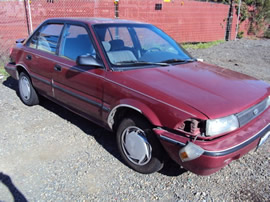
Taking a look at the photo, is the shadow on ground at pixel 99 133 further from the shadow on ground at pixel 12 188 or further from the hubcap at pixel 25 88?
the shadow on ground at pixel 12 188

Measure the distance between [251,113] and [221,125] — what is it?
0.55m

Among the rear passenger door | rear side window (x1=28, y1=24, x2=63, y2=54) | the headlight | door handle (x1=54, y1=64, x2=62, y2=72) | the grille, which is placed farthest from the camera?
rear side window (x1=28, y1=24, x2=63, y2=54)

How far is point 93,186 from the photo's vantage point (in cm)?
274

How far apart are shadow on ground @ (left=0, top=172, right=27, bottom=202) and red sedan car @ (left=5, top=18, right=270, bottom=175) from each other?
1162 millimetres

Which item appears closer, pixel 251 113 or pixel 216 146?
pixel 216 146

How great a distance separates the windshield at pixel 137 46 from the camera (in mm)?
3220

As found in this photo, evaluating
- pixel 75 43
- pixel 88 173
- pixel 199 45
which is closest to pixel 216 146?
pixel 88 173

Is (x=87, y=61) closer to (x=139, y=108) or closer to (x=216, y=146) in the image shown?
(x=139, y=108)

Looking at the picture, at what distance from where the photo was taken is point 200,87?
2709 mm

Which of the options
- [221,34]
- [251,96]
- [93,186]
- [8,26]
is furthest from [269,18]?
[93,186]

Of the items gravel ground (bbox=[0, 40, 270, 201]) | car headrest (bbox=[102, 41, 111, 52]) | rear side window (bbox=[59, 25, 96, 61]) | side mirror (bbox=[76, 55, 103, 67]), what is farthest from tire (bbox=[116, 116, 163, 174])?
rear side window (bbox=[59, 25, 96, 61])

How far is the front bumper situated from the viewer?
2266mm

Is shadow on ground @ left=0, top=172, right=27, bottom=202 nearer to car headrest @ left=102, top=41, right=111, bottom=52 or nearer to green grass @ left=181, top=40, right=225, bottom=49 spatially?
car headrest @ left=102, top=41, right=111, bottom=52

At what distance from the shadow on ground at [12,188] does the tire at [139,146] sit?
1164mm
